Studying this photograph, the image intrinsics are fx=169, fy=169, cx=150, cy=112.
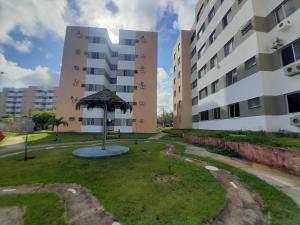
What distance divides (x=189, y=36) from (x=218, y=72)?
2100 centimetres

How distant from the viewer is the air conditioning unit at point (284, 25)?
→ 11578 millimetres

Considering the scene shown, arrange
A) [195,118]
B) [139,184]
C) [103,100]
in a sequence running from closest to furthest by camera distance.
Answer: [139,184] < [103,100] < [195,118]

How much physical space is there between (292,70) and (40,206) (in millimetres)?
15004

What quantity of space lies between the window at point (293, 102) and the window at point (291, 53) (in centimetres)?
234

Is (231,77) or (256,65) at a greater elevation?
(231,77)

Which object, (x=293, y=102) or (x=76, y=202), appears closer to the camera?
(x=76, y=202)

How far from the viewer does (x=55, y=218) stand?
4.13 m

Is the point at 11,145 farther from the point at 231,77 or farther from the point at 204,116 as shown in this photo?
the point at 231,77

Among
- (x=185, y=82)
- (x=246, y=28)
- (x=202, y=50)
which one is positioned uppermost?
(x=202, y=50)

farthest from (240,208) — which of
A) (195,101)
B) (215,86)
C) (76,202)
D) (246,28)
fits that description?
(195,101)

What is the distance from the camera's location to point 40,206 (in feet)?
15.7

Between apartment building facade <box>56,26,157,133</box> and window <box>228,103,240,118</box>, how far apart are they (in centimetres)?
2098

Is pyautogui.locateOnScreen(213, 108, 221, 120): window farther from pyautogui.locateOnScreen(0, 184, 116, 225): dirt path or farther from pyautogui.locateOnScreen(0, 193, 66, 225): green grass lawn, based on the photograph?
pyautogui.locateOnScreen(0, 193, 66, 225): green grass lawn

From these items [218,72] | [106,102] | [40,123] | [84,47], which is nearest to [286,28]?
[218,72]
